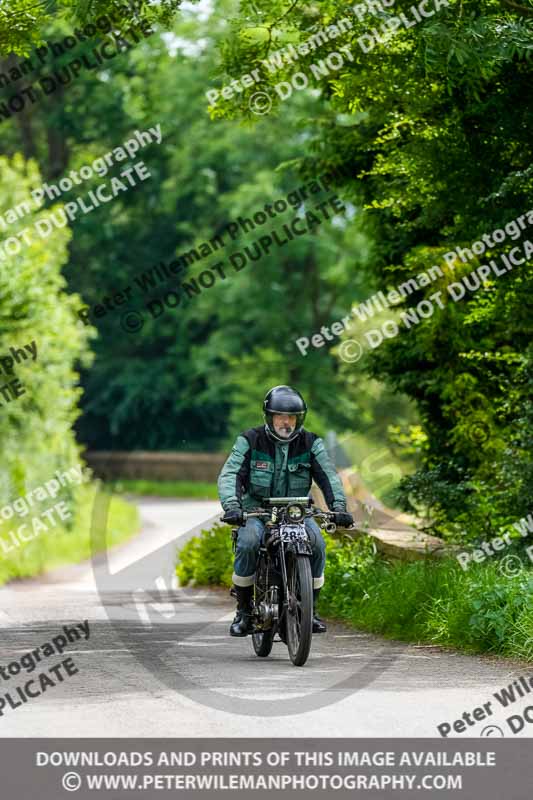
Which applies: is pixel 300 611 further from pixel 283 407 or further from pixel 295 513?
pixel 283 407

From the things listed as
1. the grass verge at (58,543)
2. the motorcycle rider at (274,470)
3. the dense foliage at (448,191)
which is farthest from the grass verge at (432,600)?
the grass verge at (58,543)

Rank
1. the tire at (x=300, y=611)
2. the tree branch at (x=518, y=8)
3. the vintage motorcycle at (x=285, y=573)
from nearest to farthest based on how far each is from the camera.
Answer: the tire at (x=300, y=611), the vintage motorcycle at (x=285, y=573), the tree branch at (x=518, y=8)

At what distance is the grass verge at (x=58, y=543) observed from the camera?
23.9 m

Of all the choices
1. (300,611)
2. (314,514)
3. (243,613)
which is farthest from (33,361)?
(300,611)

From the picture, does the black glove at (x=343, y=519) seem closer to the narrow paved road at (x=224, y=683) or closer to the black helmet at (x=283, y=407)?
the black helmet at (x=283, y=407)

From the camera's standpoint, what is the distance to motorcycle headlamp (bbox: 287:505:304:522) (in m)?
10.8

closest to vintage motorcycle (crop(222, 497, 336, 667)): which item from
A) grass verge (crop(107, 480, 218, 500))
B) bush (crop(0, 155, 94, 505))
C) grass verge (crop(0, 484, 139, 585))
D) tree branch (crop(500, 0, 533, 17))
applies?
tree branch (crop(500, 0, 533, 17))

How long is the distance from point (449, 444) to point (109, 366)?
136 feet

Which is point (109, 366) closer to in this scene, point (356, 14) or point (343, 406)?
point (343, 406)

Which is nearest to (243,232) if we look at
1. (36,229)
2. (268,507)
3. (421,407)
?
(36,229)

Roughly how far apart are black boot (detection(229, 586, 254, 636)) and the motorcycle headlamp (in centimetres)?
84

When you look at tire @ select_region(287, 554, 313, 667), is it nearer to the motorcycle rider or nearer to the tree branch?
the motorcycle rider

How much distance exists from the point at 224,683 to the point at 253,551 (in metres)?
1.60

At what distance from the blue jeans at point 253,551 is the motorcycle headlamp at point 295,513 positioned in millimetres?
104
